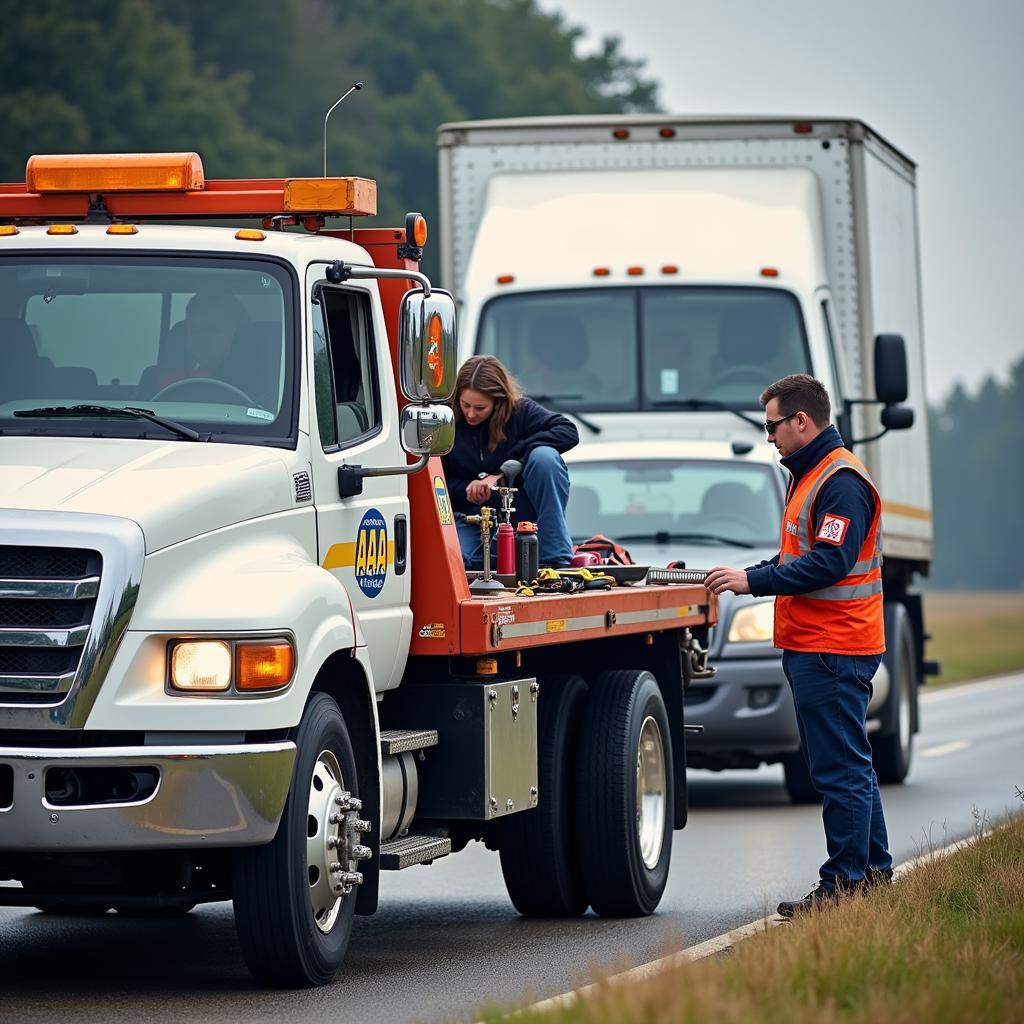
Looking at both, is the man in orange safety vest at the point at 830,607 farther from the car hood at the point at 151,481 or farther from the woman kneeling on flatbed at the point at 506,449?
the car hood at the point at 151,481

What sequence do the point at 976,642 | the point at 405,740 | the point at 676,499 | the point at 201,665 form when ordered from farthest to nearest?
the point at 976,642
the point at 676,499
the point at 405,740
the point at 201,665

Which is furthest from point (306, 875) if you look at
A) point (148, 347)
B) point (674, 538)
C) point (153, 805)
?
point (674, 538)

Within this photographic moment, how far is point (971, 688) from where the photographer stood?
31328mm

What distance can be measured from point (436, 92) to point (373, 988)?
75.9 m

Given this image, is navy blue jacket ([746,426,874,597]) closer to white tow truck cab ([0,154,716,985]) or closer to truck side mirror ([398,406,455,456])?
white tow truck cab ([0,154,716,985])

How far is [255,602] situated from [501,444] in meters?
3.34

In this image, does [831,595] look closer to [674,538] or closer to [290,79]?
[674,538]

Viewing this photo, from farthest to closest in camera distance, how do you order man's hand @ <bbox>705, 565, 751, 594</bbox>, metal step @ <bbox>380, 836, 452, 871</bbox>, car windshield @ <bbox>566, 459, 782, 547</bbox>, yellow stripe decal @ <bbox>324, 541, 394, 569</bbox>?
car windshield @ <bbox>566, 459, 782, 547</bbox>, man's hand @ <bbox>705, 565, 751, 594</bbox>, metal step @ <bbox>380, 836, 452, 871</bbox>, yellow stripe decal @ <bbox>324, 541, 394, 569</bbox>

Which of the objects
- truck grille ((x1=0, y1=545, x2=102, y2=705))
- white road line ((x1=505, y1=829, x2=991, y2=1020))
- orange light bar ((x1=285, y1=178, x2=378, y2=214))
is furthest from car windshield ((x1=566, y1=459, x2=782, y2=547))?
truck grille ((x1=0, y1=545, x2=102, y2=705))

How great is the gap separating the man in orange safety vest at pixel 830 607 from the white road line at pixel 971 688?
19.4m

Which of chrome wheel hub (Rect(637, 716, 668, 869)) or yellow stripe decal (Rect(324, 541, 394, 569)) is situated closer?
yellow stripe decal (Rect(324, 541, 394, 569))

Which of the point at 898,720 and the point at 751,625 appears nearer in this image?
the point at 751,625

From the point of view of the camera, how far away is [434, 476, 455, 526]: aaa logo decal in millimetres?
9562

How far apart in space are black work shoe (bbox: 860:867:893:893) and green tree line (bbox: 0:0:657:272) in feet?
152
